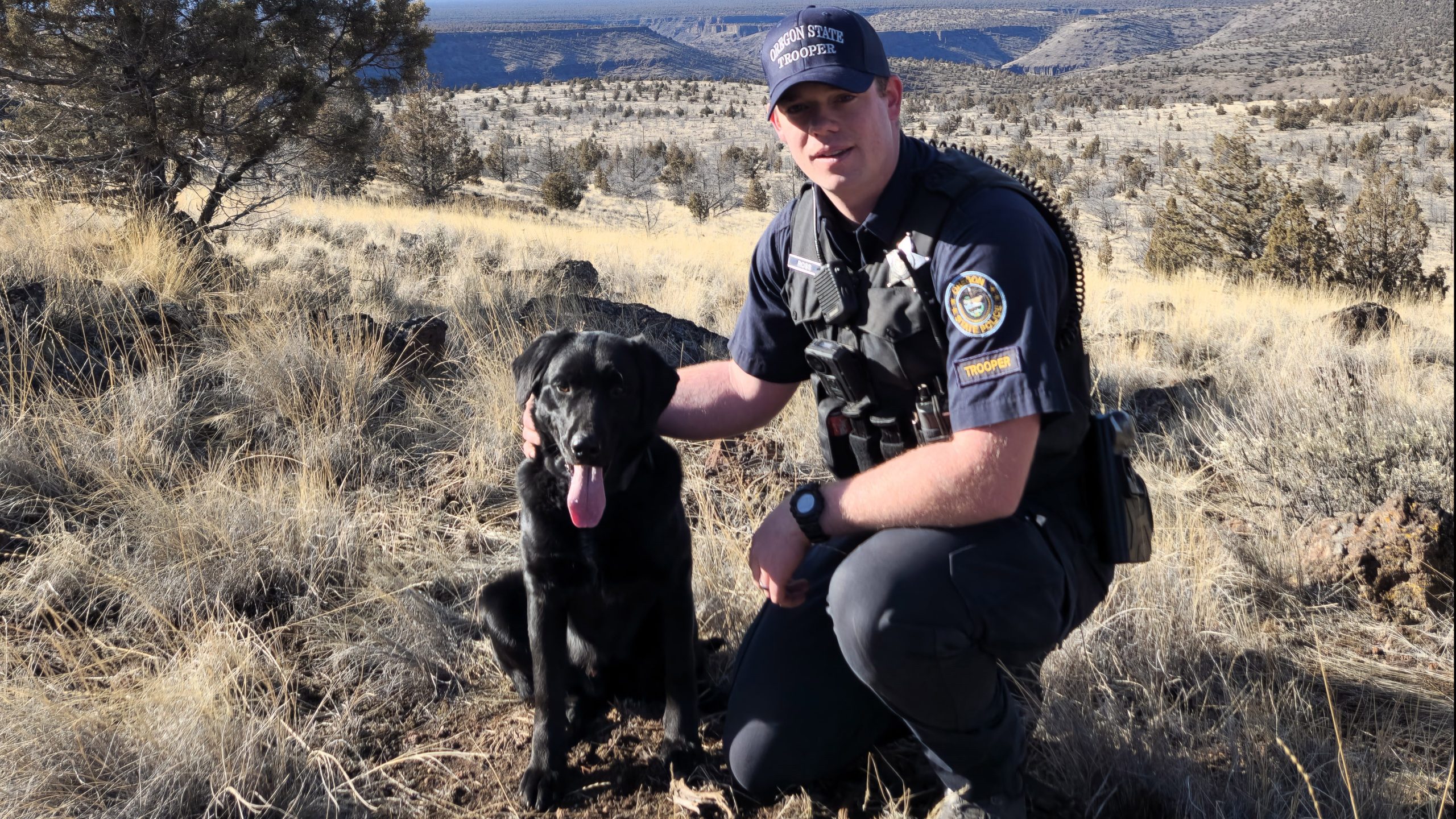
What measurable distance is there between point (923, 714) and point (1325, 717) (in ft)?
3.93

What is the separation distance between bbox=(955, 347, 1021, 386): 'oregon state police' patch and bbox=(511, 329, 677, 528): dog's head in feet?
2.77

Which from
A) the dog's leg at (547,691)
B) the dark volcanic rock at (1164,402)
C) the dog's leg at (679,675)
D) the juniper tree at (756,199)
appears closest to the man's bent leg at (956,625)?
the dog's leg at (679,675)

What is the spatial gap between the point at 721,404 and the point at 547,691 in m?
0.91

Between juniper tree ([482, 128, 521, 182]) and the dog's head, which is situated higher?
the dog's head

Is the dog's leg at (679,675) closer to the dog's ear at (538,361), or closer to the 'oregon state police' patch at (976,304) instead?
the dog's ear at (538,361)

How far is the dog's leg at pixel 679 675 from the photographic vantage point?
7.80 ft

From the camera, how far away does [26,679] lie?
2.34 meters

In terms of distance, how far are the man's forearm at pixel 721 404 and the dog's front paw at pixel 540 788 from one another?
956 millimetres

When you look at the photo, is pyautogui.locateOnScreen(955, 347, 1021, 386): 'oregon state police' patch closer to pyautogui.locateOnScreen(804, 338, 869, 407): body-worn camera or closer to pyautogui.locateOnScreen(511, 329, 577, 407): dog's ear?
pyautogui.locateOnScreen(804, 338, 869, 407): body-worn camera

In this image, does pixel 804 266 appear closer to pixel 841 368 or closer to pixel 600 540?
pixel 841 368

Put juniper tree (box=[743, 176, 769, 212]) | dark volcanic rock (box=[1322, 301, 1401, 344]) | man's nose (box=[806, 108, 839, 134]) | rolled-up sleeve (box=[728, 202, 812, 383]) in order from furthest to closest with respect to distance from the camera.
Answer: juniper tree (box=[743, 176, 769, 212]), dark volcanic rock (box=[1322, 301, 1401, 344]), rolled-up sleeve (box=[728, 202, 812, 383]), man's nose (box=[806, 108, 839, 134])

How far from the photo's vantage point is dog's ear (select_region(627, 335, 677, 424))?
2.38 metres

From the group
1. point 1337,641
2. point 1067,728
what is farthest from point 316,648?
point 1337,641

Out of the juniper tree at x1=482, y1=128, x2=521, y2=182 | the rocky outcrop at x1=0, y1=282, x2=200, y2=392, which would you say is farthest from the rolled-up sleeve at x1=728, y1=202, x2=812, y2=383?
the juniper tree at x1=482, y1=128, x2=521, y2=182
